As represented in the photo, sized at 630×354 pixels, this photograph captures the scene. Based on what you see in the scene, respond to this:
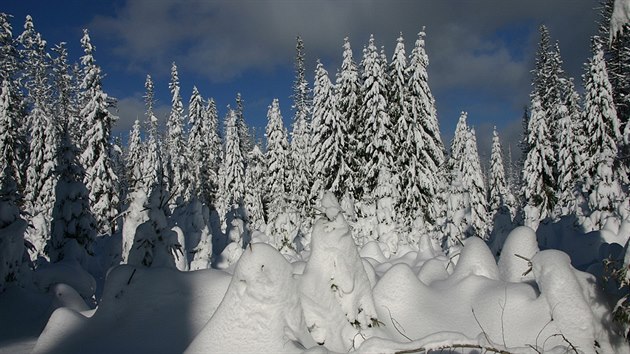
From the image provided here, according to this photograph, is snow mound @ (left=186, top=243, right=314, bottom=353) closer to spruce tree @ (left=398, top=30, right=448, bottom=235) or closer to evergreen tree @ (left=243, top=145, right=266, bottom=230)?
spruce tree @ (left=398, top=30, right=448, bottom=235)

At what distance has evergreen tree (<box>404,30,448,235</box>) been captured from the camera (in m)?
25.8

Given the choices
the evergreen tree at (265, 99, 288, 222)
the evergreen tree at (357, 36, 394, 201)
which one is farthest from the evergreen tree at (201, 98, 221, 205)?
the evergreen tree at (357, 36, 394, 201)

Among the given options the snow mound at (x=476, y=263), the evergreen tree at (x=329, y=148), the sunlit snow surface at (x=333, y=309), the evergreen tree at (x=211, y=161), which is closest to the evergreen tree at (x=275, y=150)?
the evergreen tree at (x=329, y=148)

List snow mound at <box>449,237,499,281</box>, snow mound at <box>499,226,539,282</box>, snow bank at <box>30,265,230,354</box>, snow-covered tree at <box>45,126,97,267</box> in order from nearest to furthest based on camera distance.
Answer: snow bank at <box>30,265,230,354</box>
snow mound at <box>499,226,539,282</box>
snow mound at <box>449,237,499,281</box>
snow-covered tree at <box>45,126,97,267</box>

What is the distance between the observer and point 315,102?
31156 mm

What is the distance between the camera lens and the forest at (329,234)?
13.9 feet

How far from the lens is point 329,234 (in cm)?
484

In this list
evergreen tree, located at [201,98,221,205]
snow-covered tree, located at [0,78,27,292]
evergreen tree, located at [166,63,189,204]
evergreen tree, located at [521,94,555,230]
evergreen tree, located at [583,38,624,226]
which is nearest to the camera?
snow-covered tree, located at [0,78,27,292]

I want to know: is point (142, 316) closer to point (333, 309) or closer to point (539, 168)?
point (333, 309)

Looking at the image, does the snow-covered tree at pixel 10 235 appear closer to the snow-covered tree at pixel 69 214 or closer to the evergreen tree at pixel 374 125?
the snow-covered tree at pixel 69 214

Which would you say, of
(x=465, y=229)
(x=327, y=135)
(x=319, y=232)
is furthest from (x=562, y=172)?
(x=319, y=232)

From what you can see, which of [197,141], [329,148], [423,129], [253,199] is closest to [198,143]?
[197,141]

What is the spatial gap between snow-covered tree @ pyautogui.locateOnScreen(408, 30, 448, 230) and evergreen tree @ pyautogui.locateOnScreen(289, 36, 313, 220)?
8906 mm

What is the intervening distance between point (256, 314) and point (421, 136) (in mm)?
24157
